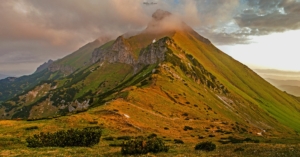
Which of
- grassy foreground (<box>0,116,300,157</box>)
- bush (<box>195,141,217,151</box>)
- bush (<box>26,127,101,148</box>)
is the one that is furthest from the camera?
bush (<box>26,127,101,148</box>)

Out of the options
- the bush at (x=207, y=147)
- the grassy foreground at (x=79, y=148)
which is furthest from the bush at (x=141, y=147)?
the bush at (x=207, y=147)

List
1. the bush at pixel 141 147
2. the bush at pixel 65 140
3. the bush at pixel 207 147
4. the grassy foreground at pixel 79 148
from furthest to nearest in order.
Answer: the bush at pixel 65 140 → the bush at pixel 207 147 → the grassy foreground at pixel 79 148 → the bush at pixel 141 147

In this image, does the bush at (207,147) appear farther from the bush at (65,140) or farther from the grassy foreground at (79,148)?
the bush at (65,140)

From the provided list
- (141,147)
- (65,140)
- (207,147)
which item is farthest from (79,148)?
(207,147)

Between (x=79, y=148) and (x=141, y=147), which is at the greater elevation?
(x=141, y=147)

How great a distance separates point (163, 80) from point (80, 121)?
10665cm

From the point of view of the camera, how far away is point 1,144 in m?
41.8

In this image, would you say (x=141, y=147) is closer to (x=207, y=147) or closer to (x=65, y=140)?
(x=207, y=147)

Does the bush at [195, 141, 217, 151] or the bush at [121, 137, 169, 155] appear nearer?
the bush at [121, 137, 169, 155]

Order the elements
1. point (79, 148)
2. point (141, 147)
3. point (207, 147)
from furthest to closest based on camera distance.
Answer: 1. point (79, 148)
2. point (207, 147)
3. point (141, 147)

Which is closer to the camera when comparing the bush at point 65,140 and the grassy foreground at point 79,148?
the grassy foreground at point 79,148

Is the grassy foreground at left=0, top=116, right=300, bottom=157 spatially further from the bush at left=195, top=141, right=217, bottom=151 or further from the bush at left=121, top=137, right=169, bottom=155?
the bush at left=121, top=137, right=169, bottom=155

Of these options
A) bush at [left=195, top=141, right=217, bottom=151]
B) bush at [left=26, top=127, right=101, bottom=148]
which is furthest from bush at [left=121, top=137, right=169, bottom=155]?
bush at [left=26, top=127, right=101, bottom=148]

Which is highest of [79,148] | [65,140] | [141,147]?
[141,147]
